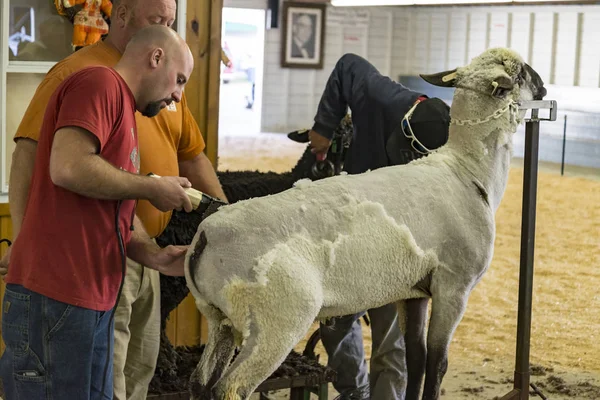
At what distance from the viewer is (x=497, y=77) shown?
2.38 m

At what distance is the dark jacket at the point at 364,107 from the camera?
3.41m

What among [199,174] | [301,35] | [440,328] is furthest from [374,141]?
[301,35]

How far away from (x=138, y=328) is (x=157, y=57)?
1.27 meters

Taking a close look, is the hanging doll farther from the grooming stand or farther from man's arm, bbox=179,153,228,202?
the grooming stand

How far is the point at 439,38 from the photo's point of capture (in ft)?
53.7

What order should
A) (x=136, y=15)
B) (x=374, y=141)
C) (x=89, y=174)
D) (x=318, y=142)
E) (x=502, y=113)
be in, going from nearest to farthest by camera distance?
(x=89, y=174) < (x=502, y=113) < (x=136, y=15) < (x=374, y=141) < (x=318, y=142)

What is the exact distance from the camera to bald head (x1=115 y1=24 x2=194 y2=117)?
2.11 metres

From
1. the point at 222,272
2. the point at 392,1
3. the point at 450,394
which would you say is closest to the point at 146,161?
the point at 222,272

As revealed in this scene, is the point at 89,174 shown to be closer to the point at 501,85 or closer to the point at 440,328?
the point at 440,328

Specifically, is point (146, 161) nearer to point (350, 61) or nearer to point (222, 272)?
point (222, 272)

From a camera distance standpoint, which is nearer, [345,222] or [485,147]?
[345,222]

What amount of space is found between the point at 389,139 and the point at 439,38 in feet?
45.0

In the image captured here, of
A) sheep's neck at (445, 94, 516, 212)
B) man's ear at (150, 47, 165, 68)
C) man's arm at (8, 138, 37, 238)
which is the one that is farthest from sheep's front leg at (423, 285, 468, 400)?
man's arm at (8, 138, 37, 238)

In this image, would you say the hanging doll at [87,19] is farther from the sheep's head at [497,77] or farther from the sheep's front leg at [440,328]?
the sheep's front leg at [440,328]
